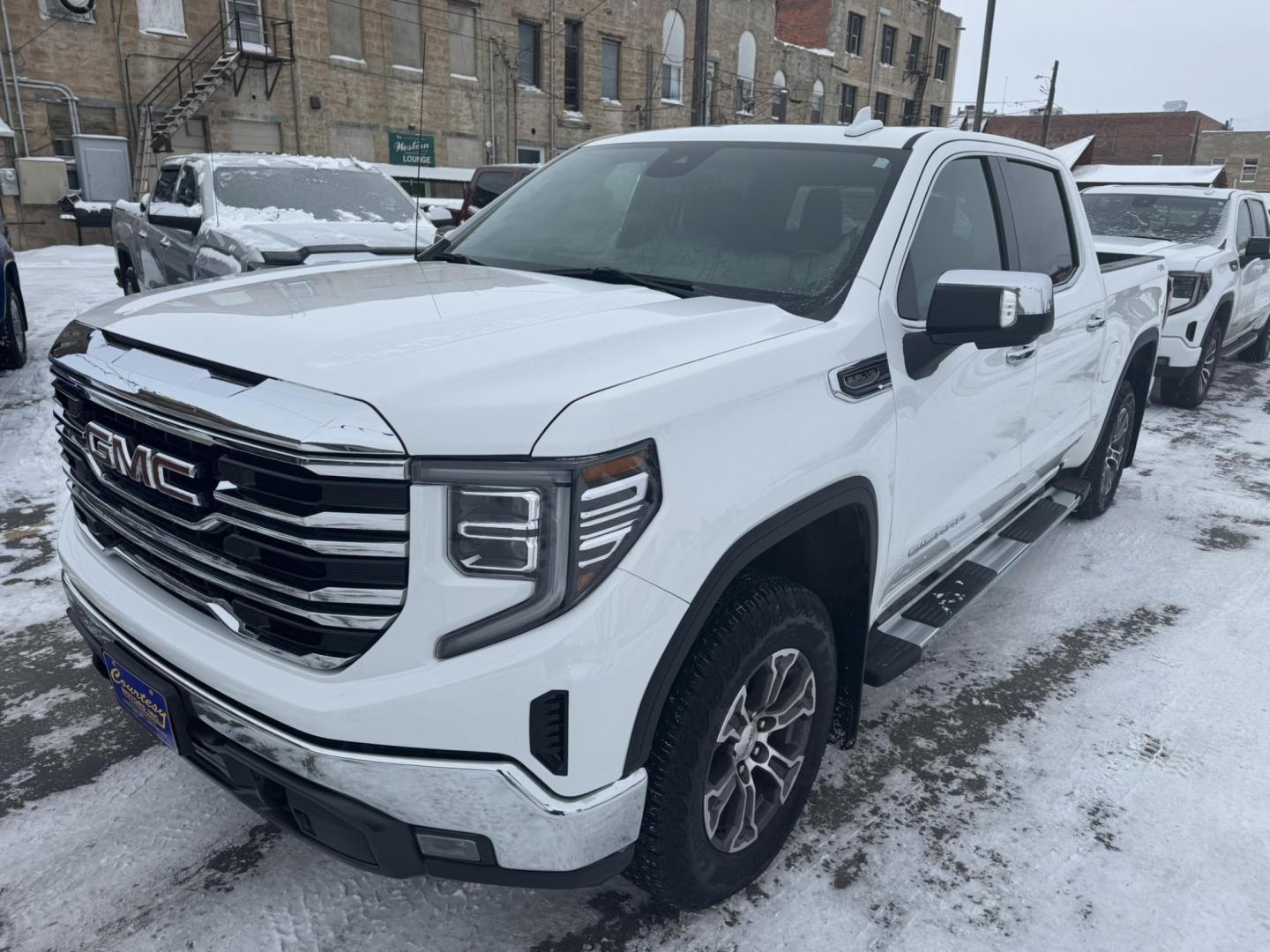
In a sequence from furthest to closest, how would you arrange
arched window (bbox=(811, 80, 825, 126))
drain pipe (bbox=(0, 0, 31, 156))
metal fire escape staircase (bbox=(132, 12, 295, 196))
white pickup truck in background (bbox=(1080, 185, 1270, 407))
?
arched window (bbox=(811, 80, 825, 126)), metal fire escape staircase (bbox=(132, 12, 295, 196)), drain pipe (bbox=(0, 0, 31, 156)), white pickup truck in background (bbox=(1080, 185, 1270, 407))

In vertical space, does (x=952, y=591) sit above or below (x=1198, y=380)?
above

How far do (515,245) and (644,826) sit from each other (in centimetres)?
214

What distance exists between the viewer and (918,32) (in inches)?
1838

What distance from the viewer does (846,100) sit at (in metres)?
42.9

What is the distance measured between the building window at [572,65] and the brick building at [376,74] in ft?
0.19

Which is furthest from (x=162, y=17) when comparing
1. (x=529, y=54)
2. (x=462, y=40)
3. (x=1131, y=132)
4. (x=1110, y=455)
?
(x=1131, y=132)

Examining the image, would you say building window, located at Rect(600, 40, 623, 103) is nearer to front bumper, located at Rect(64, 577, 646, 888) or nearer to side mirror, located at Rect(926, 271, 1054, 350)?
side mirror, located at Rect(926, 271, 1054, 350)

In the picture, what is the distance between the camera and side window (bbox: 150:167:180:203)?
30.8ft

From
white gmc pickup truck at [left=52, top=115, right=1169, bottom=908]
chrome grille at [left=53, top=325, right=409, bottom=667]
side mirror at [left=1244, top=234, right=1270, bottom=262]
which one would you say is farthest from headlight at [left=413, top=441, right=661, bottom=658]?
side mirror at [left=1244, top=234, right=1270, bottom=262]

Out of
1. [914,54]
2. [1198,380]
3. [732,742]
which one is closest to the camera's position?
[732,742]

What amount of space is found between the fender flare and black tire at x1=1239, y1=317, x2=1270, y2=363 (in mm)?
10954

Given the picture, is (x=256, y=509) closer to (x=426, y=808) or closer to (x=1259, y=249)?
(x=426, y=808)

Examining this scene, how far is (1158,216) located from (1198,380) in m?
1.84

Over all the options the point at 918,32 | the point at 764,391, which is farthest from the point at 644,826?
the point at 918,32
